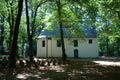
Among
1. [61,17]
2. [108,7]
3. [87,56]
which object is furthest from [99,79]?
[87,56]

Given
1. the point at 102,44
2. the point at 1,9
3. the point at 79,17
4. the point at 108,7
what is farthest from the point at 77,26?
the point at 102,44

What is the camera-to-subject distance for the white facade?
154 feet

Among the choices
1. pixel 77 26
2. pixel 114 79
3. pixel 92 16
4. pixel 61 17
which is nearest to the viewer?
pixel 114 79

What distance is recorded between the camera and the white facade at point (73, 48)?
46812mm

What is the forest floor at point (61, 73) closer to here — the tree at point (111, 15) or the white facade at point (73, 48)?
the tree at point (111, 15)

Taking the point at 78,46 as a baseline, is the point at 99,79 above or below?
below

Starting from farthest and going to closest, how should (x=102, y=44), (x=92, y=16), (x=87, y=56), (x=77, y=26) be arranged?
1. (x=102, y=44)
2. (x=87, y=56)
3. (x=77, y=26)
4. (x=92, y=16)

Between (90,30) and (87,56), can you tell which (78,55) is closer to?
(87,56)

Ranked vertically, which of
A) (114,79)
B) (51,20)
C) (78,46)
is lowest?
(114,79)

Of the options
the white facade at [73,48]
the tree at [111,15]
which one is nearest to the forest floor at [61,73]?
the tree at [111,15]

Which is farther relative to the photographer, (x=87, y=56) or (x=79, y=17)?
(x=87, y=56)

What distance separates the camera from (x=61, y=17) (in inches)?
1056

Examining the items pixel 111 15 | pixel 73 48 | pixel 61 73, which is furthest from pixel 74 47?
pixel 61 73

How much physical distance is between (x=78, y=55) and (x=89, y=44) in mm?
3216
